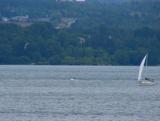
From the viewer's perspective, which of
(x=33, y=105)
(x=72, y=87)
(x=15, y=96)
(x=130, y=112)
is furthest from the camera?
(x=72, y=87)

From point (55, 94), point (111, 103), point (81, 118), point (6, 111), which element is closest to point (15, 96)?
point (55, 94)

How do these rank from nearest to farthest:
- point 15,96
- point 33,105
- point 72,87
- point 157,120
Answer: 1. point 157,120
2. point 33,105
3. point 15,96
4. point 72,87

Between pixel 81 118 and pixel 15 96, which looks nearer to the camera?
pixel 81 118

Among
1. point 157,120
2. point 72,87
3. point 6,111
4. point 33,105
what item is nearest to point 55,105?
point 33,105

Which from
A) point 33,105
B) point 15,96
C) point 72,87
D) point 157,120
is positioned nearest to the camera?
point 157,120

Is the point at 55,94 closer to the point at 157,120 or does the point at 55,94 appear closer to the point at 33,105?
the point at 33,105

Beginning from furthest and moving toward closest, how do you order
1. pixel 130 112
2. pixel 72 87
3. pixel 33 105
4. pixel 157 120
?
pixel 72 87, pixel 33 105, pixel 130 112, pixel 157 120

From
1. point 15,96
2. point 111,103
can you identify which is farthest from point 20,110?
point 15,96

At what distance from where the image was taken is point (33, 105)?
285ft

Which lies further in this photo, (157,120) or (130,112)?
(130,112)

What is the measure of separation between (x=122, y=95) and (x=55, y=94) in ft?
23.3

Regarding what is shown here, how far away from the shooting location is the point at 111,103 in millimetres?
90750

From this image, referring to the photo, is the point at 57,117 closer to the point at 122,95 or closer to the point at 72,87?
the point at 122,95

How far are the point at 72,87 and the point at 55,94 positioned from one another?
59.9 ft
